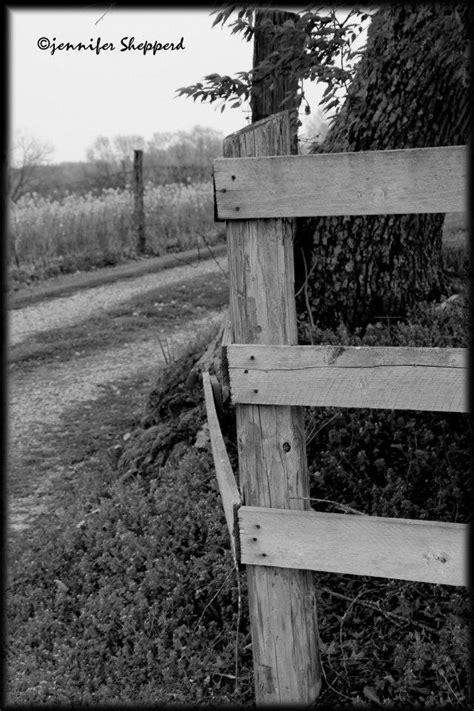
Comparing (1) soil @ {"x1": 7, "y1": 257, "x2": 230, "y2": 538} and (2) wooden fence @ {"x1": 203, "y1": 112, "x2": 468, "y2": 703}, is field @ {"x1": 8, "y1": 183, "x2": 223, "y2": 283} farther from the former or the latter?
(2) wooden fence @ {"x1": 203, "y1": 112, "x2": 468, "y2": 703}

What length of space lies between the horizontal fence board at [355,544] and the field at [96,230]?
37.0 feet

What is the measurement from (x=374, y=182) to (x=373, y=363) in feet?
2.05

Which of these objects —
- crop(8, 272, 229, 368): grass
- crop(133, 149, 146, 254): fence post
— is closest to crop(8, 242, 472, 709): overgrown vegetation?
crop(8, 272, 229, 368): grass

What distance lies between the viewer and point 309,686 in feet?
10.5

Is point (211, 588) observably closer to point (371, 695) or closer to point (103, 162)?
point (371, 695)

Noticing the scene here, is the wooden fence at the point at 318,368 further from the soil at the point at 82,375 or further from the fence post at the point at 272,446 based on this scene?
the soil at the point at 82,375

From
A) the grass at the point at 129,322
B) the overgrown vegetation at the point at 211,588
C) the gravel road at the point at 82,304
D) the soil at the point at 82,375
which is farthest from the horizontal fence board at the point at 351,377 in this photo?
the gravel road at the point at 82,304

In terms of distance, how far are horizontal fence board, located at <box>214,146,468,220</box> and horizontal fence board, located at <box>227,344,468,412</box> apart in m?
0.49

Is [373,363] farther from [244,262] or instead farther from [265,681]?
[265,681]

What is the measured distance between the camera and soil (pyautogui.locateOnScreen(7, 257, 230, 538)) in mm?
6602

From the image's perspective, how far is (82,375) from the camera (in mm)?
8727

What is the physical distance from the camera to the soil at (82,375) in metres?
6.60

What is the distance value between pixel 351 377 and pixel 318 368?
122mm

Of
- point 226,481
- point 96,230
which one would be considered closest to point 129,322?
point 96,230
